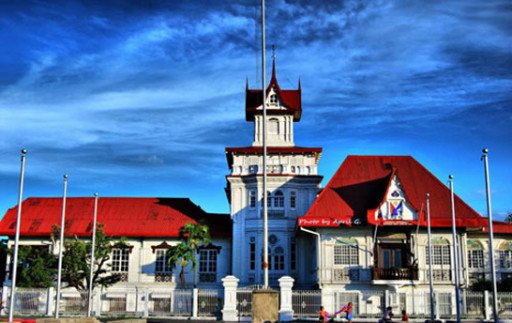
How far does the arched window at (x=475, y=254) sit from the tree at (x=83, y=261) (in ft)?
85.1

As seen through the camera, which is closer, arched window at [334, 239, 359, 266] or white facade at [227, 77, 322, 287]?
arched window at [334, 239, 359, 266]

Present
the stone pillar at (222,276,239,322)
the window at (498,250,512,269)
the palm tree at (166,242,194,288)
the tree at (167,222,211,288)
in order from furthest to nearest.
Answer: the window at (498,250,512,269) < the tree at (167,222,211,288) < the palm tree at (166,242,194,288) < the stone pillar at (222,276,239,322)

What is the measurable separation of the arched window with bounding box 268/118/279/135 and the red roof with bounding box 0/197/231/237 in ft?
27.0

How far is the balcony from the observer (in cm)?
4141

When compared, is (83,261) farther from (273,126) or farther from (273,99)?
(273,99)

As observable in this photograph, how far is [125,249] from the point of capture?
49250mm

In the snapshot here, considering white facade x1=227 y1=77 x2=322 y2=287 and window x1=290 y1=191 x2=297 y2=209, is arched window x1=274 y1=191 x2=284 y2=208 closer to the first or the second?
white facade x1=227 y1=77 x2=322 y2=287

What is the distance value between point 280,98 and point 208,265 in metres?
14.9

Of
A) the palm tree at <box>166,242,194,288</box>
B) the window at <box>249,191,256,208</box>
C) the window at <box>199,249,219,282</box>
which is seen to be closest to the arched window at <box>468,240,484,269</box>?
the window at <box>249,191,256,208</box>

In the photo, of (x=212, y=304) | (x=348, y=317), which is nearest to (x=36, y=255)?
(x=212, y=304)

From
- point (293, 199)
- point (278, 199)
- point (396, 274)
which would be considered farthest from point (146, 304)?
point (396, 274)

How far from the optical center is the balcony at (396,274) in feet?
136

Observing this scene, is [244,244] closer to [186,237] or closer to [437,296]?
[186,237]

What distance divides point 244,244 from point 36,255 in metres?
15.4
